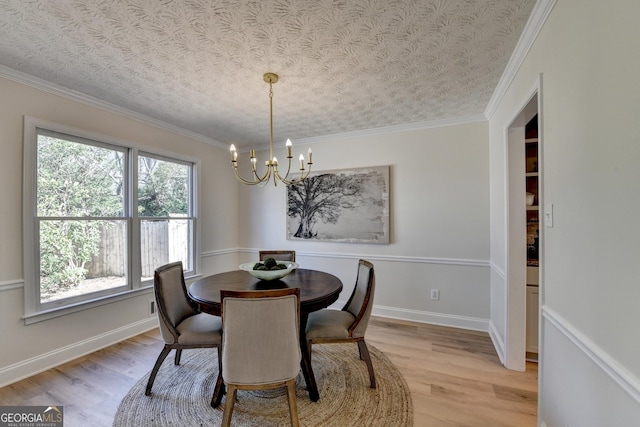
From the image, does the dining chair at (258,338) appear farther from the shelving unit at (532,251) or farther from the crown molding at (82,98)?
the crown molding at (82,98)

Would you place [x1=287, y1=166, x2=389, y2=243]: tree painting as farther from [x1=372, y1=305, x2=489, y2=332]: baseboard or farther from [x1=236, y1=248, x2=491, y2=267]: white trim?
[x1=372, y1=305, x2=489, y2=332]: baseboard

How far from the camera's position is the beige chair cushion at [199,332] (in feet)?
6.17

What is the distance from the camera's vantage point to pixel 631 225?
86cm

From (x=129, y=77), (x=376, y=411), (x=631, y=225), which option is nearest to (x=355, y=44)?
(x=631, y=225)

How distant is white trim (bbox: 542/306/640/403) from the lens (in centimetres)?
84

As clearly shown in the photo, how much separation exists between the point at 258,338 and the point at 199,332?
68 centimetres

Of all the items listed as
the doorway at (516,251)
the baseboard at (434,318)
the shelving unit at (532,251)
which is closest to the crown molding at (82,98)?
the baseboard at (434,318)

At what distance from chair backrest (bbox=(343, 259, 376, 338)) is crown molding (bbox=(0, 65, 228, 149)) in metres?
Result: 2.91

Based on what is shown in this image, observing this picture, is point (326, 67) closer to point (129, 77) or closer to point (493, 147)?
point (129, 77)

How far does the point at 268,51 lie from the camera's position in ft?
6.03

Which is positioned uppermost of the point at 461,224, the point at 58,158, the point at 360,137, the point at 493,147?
the point at 360,137

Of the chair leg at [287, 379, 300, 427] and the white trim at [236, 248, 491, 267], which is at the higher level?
the white trim at [236, 248, 491, 267]

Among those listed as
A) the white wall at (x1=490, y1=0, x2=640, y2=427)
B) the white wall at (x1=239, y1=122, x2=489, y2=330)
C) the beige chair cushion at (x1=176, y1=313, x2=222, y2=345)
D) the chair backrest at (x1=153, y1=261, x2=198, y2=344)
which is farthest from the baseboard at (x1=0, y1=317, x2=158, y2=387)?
the white wall at (x1=490, y1=0, x2=640, y2=427)

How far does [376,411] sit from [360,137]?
302 cm
